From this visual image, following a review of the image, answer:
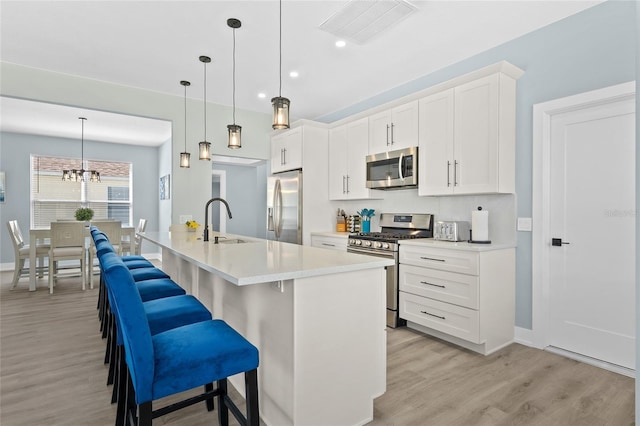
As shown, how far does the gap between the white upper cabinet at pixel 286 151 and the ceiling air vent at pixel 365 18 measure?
2082 mm

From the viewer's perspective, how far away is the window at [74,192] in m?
7.03

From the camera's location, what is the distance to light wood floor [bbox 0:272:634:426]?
193 centimetres

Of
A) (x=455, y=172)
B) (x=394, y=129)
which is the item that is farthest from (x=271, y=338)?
(x=394, y=129)

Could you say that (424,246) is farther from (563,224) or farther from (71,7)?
(71,7)

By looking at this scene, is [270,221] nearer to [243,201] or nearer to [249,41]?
[249,41]

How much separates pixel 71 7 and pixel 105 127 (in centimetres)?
412

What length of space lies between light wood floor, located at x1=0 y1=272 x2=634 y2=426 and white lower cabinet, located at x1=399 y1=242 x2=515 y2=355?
5.4 inches

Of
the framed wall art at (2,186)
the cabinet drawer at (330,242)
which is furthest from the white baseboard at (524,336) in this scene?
the framed wall art at (2,186)

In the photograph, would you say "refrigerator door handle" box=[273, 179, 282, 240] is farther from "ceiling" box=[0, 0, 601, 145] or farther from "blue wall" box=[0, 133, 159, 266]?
"blue wall" box=[0, 133, 159, 266]

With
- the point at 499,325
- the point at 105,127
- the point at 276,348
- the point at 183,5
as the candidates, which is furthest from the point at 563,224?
the point at 105,127

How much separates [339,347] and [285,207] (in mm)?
3512

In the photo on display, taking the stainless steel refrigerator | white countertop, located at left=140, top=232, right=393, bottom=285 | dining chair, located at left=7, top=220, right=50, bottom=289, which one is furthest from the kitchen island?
dining chair, located at left=7, top=220, right=50, bottom=289

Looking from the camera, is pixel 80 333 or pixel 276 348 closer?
pixel 276 348

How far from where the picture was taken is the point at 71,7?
2736 mm
